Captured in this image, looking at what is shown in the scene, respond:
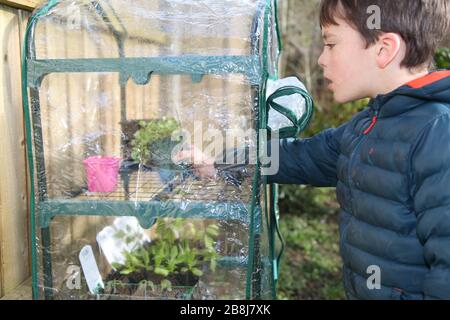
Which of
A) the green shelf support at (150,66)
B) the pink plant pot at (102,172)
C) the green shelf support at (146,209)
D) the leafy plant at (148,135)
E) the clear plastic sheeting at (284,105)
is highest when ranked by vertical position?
the green shelf support at (150,66)

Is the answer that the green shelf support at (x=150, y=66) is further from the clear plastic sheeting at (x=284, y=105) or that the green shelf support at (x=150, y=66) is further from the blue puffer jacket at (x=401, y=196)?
the blue puffer jacket at (x=401, y=196)

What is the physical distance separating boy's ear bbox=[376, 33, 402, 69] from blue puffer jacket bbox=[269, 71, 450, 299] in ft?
0.32

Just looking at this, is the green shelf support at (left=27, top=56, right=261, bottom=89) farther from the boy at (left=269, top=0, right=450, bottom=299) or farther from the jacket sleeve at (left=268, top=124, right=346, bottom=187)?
the jacket sleeve at (left=268, top=124, right=346, bottom=187)

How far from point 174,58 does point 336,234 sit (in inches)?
131

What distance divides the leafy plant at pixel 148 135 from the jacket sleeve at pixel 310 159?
15.2 inches

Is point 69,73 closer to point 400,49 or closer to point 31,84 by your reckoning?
point 31,84

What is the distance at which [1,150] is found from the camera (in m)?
1.50

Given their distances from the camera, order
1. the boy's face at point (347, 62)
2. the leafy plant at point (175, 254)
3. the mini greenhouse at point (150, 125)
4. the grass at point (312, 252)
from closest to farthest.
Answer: the boy's face at point (347, 62) → the mini greenhouse at point (150, 125) → the leafy plant at point (175, 254) → the grass at point (312, 252)

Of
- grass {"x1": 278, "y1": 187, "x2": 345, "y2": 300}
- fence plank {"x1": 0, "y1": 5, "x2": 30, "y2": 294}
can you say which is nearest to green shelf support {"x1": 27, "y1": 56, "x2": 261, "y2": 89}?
fence plank {"x1": 0, "y1": 5, "x2": 30, "y2": 294}

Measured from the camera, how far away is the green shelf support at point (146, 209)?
1.44m

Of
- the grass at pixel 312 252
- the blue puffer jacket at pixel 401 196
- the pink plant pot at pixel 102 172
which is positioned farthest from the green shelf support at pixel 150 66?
the grass at pixel 312 252

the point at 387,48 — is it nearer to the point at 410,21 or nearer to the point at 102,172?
the point at 410,21

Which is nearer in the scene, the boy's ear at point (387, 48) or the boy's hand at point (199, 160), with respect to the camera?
the boy's ear at point (387, 48)

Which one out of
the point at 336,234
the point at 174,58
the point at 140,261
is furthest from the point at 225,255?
the point at 336,234
